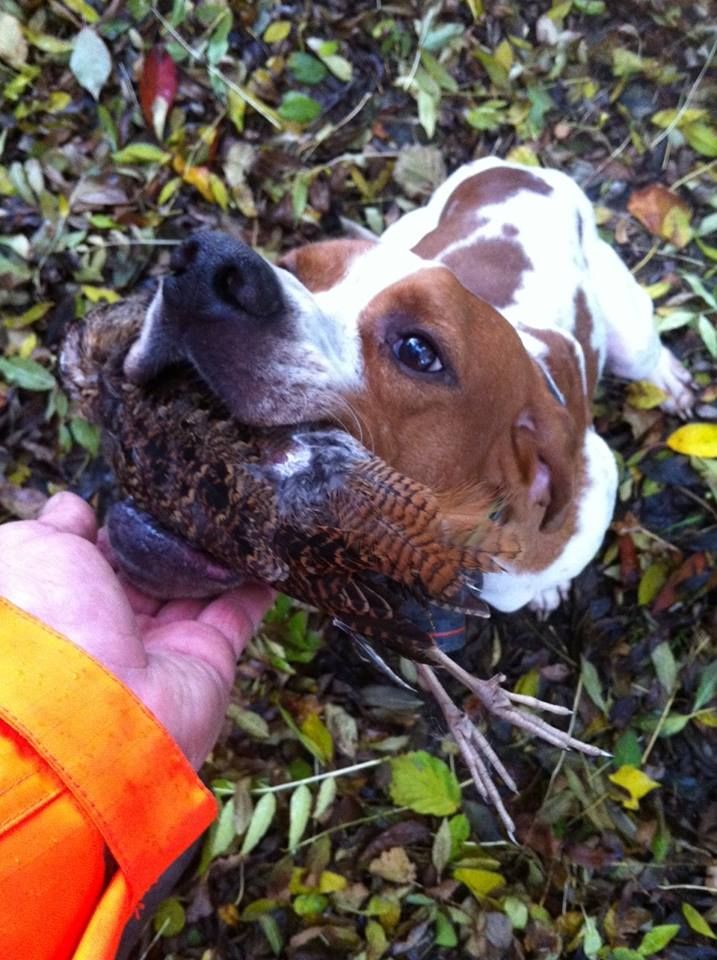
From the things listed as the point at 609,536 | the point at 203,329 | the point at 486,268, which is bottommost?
the point at 609,536

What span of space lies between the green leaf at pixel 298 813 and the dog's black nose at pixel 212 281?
87.7 inches

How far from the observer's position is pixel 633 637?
380 cm

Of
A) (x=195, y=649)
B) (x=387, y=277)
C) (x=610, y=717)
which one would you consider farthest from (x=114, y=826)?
(x=610, y=717)

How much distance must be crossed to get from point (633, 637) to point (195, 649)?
2.16m

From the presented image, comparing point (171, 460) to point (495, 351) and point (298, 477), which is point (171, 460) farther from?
point (495, 351)

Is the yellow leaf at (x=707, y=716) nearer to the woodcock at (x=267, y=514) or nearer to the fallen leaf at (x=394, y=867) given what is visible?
the fallen leaf at (x=394, y=867)

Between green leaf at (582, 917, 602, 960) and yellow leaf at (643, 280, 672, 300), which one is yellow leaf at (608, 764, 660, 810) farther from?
yellow leaf at (643, 280, 672, 300)

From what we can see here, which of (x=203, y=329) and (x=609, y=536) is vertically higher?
(x=203, y=329)

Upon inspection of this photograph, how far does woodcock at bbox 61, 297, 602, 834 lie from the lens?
5.50 feet

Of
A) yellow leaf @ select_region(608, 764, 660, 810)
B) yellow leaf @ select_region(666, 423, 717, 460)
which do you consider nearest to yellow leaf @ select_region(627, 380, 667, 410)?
yellow leaf @ select_region(666, 423, 717, 460)

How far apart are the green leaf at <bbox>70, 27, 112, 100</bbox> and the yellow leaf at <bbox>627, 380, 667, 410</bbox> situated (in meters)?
3.08

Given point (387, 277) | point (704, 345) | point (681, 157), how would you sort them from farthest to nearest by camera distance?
point (681, 157)
point (704, 345)
point (387, 277)

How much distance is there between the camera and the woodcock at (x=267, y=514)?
5.50 feet

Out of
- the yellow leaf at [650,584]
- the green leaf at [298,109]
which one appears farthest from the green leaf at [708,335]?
the green leaf at [298,109]
